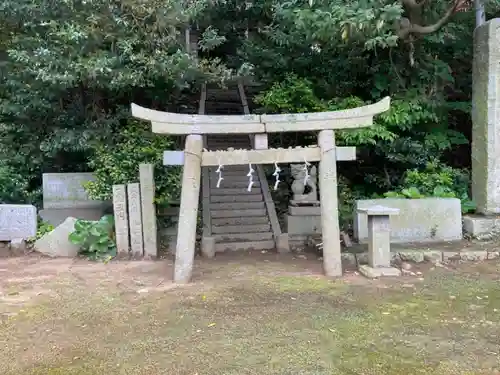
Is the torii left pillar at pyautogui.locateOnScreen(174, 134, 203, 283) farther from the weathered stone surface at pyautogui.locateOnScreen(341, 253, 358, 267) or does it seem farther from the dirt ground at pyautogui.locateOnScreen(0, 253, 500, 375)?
the weathered stone surface at pyautogui.locateOnScreen(341, 253, 358, 267)

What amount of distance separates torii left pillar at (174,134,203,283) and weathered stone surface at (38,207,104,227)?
3.36m

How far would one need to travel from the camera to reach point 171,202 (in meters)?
8.27

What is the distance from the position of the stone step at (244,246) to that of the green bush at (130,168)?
1250 millimetres

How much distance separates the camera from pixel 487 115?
809cm

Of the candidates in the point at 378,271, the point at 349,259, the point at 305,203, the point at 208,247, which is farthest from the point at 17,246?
the point at 378,271

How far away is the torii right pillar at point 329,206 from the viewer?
6414 millimetres

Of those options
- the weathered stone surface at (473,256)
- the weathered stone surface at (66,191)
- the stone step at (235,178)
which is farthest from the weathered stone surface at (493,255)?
the weathered stone surface at (66,191)

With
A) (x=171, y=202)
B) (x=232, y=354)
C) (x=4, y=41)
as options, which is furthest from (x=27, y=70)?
(x=232, y=354)

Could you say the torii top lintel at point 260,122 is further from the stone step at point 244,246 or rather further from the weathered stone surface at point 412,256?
the stone step at point 244,246

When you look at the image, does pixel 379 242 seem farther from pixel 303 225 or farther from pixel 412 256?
pixel 303 225

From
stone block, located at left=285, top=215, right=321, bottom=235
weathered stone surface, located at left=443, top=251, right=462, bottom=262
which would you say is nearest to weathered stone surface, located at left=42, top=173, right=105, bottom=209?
stone block, located at left=285, top=215, right=321, bottom=235

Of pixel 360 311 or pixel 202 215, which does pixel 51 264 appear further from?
pixel 360 311

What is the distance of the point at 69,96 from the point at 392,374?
27.9 ft

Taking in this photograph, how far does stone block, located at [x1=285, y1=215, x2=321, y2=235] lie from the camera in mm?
8602
